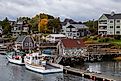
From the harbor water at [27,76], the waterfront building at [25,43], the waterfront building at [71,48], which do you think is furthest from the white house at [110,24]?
the harbor water at [27,76]

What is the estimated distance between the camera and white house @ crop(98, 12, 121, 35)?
11700 centimetres

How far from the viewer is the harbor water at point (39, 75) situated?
200ft

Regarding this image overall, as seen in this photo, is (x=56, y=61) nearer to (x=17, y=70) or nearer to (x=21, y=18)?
(x=17, y=70)

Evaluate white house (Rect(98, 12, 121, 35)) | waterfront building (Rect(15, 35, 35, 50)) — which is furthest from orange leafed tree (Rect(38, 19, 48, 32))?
waterfront building (Rect(15, 35, 35, 50))

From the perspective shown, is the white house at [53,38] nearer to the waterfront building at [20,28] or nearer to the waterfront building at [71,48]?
the waterfront building at [20,28]

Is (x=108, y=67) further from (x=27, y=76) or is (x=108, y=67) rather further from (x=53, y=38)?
(x=53, y=38)

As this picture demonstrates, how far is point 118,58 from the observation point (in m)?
86.6

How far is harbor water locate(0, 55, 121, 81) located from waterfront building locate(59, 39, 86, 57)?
151 inches

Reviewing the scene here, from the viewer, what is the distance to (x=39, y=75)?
64875 mm

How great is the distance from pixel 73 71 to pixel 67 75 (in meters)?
1.55

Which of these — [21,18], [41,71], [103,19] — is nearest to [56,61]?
[41,71]

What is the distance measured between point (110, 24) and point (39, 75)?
58.6 m

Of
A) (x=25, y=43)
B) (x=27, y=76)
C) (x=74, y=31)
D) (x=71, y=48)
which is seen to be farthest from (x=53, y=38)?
(x=27, y=76)

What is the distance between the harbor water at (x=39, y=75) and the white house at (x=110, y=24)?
38.5 meters
